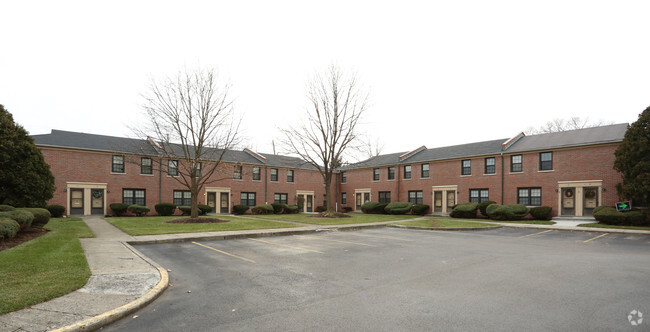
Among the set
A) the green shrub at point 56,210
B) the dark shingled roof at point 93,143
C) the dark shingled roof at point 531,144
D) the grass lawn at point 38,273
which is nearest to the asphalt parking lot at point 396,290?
the grass lawn at point 38,273

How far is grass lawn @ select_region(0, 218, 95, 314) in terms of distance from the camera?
5265mm

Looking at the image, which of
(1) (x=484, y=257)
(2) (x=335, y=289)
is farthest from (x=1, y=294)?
(1) (x=484, y=257)

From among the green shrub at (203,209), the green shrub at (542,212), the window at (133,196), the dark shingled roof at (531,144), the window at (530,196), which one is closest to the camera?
the dark shingled roof at (531,144)

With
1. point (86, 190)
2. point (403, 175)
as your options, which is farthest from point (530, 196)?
point (86, 190)

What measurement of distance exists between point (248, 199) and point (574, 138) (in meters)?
31.2

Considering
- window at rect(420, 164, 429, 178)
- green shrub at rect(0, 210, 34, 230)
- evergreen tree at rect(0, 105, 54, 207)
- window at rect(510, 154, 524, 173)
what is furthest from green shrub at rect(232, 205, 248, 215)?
window at rect(510, 154, 524, 173)

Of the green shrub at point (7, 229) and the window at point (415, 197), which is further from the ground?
the green shrub at point (7, 229)

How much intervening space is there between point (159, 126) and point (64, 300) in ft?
64.9

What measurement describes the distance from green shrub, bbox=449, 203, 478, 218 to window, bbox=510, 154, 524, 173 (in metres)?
4.52

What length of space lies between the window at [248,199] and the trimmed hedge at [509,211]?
23.9 metres

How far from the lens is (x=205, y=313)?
16.8 feet

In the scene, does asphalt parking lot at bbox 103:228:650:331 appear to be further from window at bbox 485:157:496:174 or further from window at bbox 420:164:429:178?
window at bbox 420:164:429:178

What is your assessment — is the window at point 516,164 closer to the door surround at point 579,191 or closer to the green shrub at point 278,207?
the door surround at point 579,191

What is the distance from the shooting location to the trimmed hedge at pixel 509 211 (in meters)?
25.8
